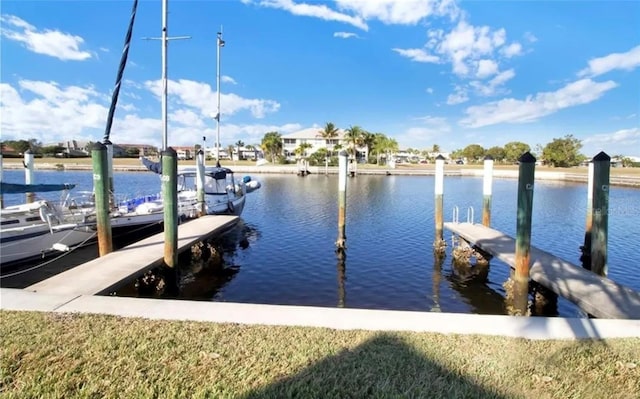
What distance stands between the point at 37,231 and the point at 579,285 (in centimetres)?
1474

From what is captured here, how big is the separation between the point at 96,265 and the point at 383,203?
23.8m

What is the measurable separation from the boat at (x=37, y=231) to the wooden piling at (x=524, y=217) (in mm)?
12234

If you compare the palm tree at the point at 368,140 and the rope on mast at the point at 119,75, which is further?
the palm tree at the point at 368,140

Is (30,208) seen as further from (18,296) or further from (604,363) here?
(604,363)

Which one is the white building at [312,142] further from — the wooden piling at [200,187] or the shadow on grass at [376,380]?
the shadow on grass at [376,380]

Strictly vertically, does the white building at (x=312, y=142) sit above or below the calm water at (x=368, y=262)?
above

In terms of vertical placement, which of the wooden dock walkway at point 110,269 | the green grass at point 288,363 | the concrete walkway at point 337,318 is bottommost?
the wooden dock walkway at point 110,269

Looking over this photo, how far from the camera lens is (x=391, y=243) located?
56.4ft

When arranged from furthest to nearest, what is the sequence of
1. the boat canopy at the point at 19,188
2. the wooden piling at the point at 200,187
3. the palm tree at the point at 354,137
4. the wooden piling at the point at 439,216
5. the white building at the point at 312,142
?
the white building at the point at 312,142 < the palm tree at the point at 354,137 < the wooden piling at the point at 200,187 < the wooden piling at the point at 439,216 < the boat canopy at the point at 19,188

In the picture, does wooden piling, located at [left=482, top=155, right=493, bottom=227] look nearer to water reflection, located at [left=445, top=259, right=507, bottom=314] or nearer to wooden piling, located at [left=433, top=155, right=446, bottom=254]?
wooden piling, located at [left=433, top=155, right=446, bottom=254]

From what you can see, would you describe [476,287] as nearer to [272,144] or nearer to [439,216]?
[439,216]

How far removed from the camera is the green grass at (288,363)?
3.85 metres

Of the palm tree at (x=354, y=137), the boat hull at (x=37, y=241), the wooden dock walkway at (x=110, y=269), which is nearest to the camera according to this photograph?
the wooden dock walkway at (x=110, y=269)

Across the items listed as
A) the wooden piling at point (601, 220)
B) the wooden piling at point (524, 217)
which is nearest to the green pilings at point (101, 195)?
the wooden piling at point (524, 217)
